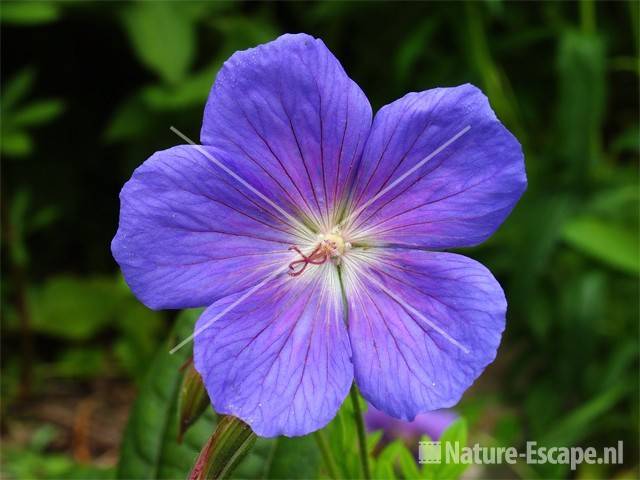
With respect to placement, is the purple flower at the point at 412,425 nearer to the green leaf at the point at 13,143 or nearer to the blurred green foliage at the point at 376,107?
the blurred green foliage at the point at 376,107

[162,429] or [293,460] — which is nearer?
[293,460]

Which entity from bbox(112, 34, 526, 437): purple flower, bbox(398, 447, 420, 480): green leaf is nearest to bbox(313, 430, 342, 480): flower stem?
bbox(398, 447, 420, 480): green leaf

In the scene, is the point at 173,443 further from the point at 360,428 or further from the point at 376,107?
the point at 376,107

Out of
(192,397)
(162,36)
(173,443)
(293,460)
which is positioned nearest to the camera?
(192,397)

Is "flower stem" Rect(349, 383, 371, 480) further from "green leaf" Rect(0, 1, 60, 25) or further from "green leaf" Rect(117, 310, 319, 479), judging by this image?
"green leaf" Rect(0, 1, 60, 25)

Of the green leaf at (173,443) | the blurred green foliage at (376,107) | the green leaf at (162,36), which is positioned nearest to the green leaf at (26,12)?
the blurred green foliage at (376,107)

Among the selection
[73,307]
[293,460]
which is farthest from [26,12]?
[293,460]

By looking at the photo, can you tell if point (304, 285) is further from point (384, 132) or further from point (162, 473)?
point (162, 473)

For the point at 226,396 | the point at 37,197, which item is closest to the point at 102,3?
the point at 37,197
